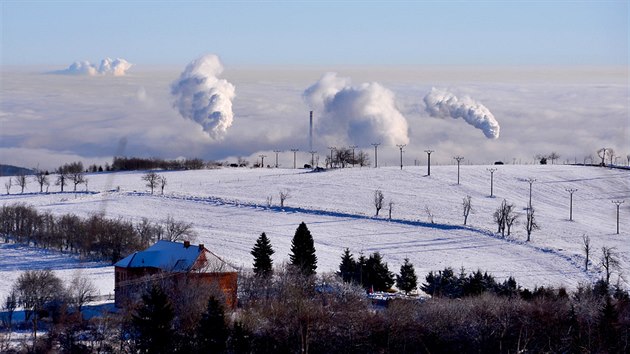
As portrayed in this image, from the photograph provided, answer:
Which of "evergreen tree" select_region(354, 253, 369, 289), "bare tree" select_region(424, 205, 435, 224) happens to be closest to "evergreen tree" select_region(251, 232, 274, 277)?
"evergreen tree" select_region(354, 253, 369, 289)

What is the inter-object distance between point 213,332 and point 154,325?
2.61m

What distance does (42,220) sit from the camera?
88.6 meters

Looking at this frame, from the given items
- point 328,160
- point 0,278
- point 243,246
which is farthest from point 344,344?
point 328,160

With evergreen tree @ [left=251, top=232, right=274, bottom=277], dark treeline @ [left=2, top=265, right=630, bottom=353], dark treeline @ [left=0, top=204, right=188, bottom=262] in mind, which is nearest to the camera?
dark treeline @ [left=2, top=265, right=630, bottom=353]

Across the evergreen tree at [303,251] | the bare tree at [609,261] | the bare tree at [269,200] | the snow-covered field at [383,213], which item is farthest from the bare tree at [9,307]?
the bare tree at [269,200]

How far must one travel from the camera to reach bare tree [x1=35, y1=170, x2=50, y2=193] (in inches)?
4641

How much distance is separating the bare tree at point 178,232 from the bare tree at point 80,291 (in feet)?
69.2

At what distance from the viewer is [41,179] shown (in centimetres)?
11938

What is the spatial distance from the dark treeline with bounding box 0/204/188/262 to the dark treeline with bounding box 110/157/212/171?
151ft

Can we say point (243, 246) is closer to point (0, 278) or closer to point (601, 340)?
point (0, 278)

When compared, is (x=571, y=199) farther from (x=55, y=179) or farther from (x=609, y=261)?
(x=55, y=179)

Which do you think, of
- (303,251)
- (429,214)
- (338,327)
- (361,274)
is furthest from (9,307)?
(429,214)

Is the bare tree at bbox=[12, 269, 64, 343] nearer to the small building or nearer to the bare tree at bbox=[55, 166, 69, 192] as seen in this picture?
the small building

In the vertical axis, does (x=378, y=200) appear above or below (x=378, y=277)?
above
